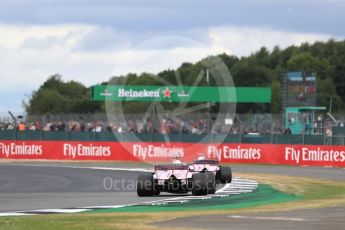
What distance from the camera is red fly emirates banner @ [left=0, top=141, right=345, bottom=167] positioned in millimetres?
41469

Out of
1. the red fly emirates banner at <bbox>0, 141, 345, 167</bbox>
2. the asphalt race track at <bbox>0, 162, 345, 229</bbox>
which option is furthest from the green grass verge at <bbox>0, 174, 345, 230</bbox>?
the red fly emirates banner at <bbox>0, 141, 345, 167</bbox>

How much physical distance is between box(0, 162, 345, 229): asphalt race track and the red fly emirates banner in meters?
4.76

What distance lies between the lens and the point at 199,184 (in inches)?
827

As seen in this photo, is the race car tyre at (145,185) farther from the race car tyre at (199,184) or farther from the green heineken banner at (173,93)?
the green heineken banner at (173,93)

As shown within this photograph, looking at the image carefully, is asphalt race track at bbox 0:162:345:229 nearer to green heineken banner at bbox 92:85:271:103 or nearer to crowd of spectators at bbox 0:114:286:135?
crowd of spectators at bbox 0:114:286:135

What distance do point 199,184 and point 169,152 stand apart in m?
21.7

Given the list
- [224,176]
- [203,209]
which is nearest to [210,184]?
[203,209]

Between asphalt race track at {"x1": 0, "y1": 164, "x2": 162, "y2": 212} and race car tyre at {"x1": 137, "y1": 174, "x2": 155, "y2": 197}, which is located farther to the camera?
race car tyre at {"x1": 137, "y1": 174, "x2": 155, "y2": 197}

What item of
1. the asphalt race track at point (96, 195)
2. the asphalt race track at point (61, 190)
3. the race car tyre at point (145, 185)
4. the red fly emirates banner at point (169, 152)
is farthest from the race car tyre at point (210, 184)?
the red fly emirates banner at point (169, 152)

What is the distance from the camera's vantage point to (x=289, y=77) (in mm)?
62844

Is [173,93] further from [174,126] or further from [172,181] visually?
[172,181]

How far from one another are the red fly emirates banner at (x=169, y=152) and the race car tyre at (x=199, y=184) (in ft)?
59.0

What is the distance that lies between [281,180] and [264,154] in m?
14.9

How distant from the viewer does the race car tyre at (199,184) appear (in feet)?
68.9
